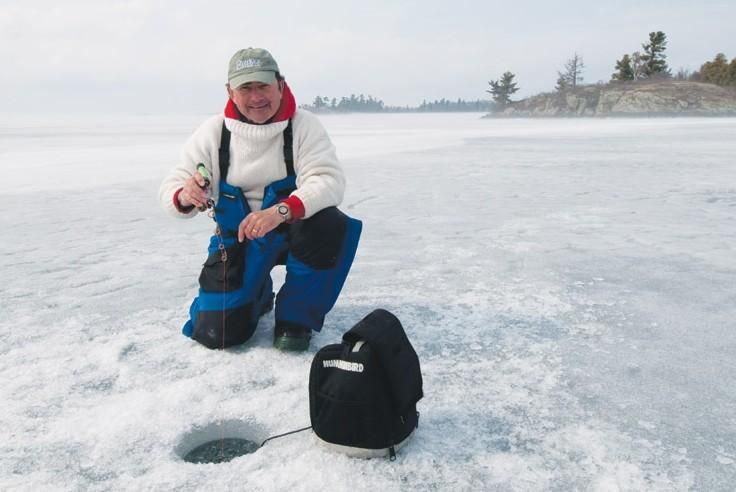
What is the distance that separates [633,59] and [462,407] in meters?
79.1

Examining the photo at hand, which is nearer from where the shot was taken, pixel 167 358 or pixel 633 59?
pixel 167 358

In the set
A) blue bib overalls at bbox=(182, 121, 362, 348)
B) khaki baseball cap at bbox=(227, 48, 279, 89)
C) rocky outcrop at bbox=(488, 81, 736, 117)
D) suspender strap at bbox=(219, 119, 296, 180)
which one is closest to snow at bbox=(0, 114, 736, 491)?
blue bib overalls at bbox=(182, 121, 362, 348)

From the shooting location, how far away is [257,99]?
7.84ft

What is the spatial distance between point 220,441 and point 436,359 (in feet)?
3.04

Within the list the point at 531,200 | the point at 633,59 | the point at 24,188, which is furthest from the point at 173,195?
the point at 633,59

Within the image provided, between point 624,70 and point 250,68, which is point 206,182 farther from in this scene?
point 624,70

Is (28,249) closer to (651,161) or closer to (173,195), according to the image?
(173,195)

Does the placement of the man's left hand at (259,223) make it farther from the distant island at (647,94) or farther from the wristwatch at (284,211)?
the distant island at (647,94)

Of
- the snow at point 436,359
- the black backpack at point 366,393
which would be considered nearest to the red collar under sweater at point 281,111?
the snow at point 436,359

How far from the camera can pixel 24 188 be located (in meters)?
7.44

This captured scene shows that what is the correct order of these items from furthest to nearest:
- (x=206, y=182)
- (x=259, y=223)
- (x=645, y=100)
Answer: (x=645, y=100)
(x=206, y=182)
(x=259, y=223)

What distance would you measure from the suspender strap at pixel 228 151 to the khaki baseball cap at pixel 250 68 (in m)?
0.25

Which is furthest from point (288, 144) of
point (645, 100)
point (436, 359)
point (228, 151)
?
point (645, 100)

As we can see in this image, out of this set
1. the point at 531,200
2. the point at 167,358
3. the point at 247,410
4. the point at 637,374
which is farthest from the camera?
the point at 531,200
